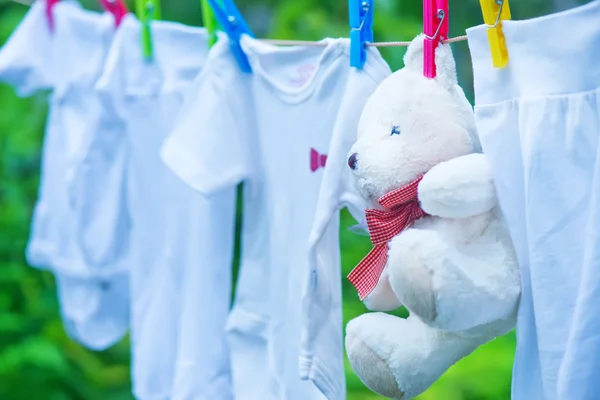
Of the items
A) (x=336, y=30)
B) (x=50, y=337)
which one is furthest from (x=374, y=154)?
(x=50, y=337)

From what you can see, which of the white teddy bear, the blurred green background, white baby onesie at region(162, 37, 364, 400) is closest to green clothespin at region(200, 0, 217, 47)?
white baby onesie at region(162, 37, 364, 400)

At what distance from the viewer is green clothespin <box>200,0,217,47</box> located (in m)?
1.05

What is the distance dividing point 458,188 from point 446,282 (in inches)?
3.2

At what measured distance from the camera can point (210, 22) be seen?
106 cm

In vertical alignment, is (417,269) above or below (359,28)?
below

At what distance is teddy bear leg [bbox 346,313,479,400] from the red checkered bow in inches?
2.0

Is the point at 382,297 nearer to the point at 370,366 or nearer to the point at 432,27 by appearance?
the point at 370,366

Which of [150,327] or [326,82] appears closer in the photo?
[326,82]

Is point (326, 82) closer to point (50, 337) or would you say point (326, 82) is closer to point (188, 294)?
point (188, 294)

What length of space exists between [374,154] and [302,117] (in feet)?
0.91

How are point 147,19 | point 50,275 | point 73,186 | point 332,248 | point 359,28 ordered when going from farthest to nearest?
1. point 50,275
2. point 73,186
3. point 147,19
4. point 332,248
5. point 359,28

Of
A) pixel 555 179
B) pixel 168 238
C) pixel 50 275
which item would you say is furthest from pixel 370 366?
pixel 50 275

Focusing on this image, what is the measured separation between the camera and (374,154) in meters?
0.70

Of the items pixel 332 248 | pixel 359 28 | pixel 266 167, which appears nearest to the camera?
pixel 359 28
